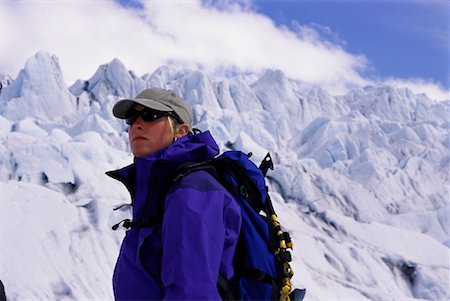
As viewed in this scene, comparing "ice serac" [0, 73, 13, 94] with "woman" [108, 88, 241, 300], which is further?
"ice serac" [0, 73, 13, 94]

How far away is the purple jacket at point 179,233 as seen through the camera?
4.03 ft

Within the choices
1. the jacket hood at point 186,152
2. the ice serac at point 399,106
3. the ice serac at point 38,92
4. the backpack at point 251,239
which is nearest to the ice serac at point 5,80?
the ice serac at point 38,92

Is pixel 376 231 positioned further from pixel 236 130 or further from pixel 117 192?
pixel 236 130

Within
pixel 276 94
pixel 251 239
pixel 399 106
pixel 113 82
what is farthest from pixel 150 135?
Result: pixel 399 106

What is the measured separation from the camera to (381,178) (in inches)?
894

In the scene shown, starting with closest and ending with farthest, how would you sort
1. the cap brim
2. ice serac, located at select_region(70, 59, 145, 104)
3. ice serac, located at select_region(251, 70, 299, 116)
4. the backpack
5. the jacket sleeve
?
the jacket sleeve < the backpack < the cap brim < ice serac, located at select_region(70, 59, 145, 104) < ice serac, located at select_region(251, 70, 299, 116)

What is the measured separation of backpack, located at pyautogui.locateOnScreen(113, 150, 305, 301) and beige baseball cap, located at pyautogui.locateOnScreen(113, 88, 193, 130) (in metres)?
0.24

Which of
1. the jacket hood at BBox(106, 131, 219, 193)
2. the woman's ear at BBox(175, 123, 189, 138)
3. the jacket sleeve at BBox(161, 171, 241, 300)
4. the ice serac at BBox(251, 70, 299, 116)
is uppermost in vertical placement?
the ice serac at BBox(251, 70, 299, 116)

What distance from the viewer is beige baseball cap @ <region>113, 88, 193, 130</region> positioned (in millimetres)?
1578

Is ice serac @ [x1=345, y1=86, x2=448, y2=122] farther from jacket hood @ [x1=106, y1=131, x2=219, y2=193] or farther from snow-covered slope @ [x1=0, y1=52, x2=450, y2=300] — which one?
jacket hood @ [x1=106, y1=131, x2=219, y2=193]

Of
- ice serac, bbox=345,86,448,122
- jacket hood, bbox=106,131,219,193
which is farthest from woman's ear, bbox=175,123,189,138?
ice serac, bbox=345,86,448,122

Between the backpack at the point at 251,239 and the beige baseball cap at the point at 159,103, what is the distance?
244mm

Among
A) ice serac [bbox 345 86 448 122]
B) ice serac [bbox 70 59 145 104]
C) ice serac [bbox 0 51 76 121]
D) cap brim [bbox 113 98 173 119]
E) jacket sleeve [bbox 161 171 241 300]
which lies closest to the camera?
jacket sleeve [bbox 161 171 241 300]

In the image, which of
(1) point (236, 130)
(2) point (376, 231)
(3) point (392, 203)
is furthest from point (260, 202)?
(1) point (236, 130)
